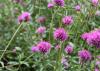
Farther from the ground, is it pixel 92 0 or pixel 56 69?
pixel 92 0

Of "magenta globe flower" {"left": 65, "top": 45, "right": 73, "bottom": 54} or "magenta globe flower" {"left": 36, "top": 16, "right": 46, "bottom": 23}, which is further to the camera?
"magenta globe flower" {"left": 36, "top": 16, "right": 46, "bottom": 23}

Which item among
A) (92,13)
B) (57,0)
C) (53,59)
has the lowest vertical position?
(53,59)

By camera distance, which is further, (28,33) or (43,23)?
(43,23)

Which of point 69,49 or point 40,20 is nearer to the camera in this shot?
point 69,49

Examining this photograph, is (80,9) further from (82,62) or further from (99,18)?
(82,62)

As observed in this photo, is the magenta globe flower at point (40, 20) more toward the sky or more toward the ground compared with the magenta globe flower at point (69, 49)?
more toward the sky

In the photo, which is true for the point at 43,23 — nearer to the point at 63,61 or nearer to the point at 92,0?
the point at 92,0

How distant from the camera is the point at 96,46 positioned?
1.48 metres

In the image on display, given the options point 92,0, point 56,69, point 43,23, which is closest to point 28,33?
point 43,23

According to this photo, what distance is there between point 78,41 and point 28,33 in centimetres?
34

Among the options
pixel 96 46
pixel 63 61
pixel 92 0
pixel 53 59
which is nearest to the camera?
pixel 96 46

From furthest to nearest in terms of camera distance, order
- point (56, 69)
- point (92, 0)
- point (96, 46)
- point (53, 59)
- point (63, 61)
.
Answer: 1. point (92, 0)
2. point (53, 59)
3. point (63, 61)
4. point (56, 69)
5. point (96, 46)

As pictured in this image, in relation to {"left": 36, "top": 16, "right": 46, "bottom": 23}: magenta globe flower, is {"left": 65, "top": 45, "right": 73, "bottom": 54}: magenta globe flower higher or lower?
lower

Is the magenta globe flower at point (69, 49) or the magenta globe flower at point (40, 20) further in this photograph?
the magenta globe flower at point (40, 20)
